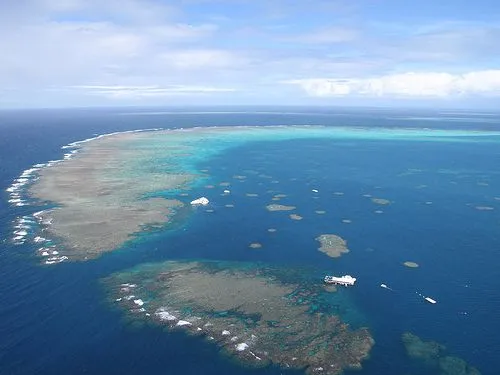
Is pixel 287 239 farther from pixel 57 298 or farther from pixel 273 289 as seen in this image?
pixel 57 298

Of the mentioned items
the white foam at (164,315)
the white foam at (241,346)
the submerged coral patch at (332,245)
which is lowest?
the white foam at (241,346)

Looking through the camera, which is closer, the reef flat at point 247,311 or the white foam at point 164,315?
the reef flat at point 247,311

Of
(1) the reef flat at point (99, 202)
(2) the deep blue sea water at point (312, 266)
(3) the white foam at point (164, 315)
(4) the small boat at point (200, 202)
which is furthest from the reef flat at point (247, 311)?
(4) the small boat at point (200, 202)

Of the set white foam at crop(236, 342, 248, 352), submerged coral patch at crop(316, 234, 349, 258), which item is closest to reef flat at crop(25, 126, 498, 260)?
submerged coral patch at crop(316, 234, 349, 258)

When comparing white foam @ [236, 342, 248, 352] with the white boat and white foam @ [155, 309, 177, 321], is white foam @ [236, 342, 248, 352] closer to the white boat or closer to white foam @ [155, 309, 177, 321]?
white foam @ [155, 309, 177, 321]

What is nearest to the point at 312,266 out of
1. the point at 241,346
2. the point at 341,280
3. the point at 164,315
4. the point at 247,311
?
the point at 341,280

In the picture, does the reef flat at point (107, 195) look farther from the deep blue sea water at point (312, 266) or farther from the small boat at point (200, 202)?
the deep blue sea water at point (312, 266)

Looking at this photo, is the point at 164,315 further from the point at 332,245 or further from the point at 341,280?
the point at 332,245

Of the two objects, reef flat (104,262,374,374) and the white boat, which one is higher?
the white boat
